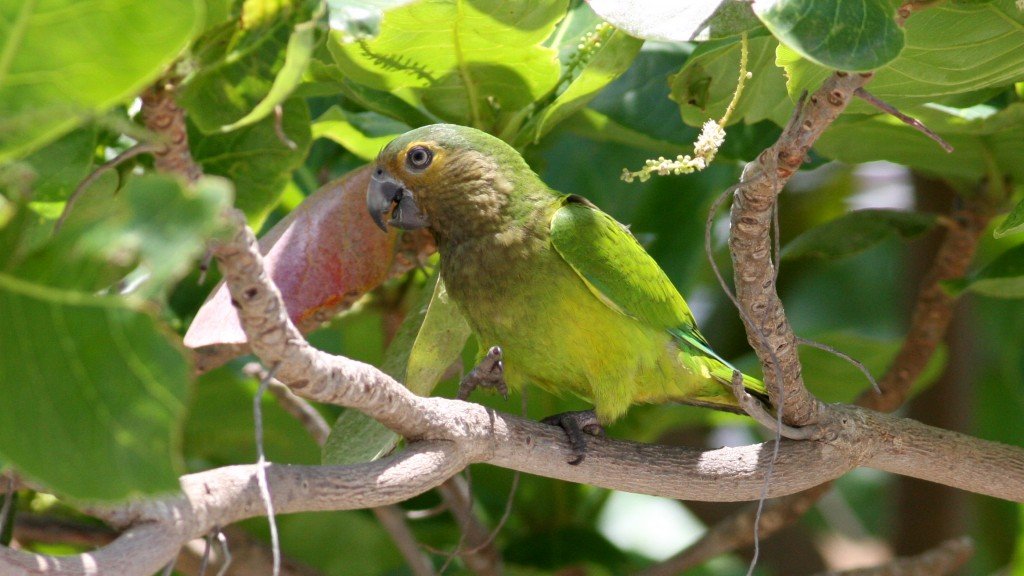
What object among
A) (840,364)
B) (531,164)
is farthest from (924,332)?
(531,164)

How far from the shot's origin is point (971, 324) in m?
3.19

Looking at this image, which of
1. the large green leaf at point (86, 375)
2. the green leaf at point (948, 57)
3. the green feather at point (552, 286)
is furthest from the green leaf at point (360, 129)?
the large green leaf at point (86, 375)

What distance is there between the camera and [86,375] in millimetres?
785

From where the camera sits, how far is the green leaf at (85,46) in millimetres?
864

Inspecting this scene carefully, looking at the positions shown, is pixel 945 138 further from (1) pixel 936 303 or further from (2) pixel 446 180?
(2) pixel 446 180

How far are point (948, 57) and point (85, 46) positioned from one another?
111 cm

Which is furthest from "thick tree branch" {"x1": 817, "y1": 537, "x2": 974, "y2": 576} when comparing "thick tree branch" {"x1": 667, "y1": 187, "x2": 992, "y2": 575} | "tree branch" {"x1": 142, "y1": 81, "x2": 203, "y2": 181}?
"tree branch" {"x1": 142, "y1": 81, "x2": 203, "y2": 181}

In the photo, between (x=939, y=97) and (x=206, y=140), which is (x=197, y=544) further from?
(x=939, y=97)

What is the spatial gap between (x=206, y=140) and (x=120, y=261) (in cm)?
100

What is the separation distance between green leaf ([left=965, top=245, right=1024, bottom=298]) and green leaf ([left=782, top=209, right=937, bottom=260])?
25 cm

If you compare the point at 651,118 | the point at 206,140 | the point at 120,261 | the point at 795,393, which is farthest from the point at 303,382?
the point at 651,118

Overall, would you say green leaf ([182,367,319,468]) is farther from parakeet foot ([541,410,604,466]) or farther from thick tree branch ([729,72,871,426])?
thick tree branch ([729,72,871,426])

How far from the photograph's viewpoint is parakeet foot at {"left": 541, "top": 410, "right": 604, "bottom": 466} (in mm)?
1426

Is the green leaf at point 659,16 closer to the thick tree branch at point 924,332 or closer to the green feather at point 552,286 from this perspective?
the green feather at point 552,286
